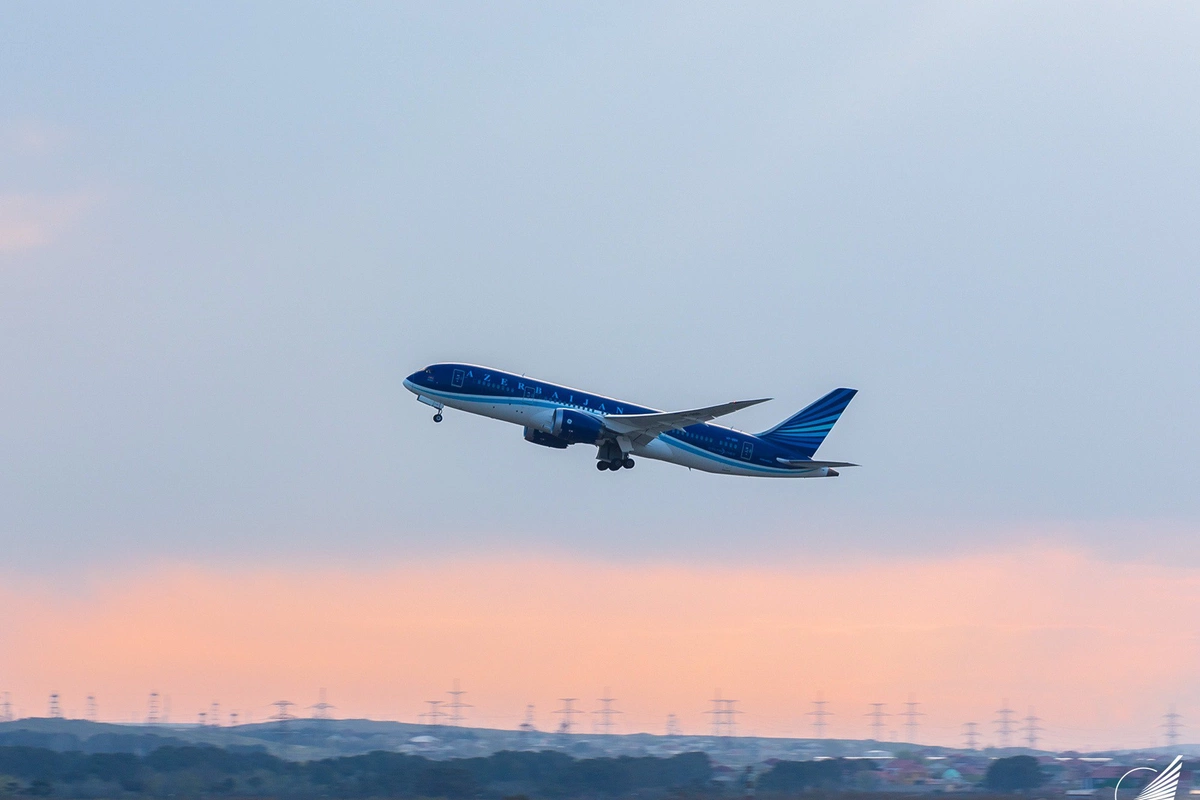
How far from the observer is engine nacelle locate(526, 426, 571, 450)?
265 ft

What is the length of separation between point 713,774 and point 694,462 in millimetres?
17933

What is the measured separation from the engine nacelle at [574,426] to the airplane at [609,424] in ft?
0.18

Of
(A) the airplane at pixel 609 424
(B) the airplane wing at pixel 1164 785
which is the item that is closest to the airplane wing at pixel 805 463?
(A) the airplane at pixel 609 424

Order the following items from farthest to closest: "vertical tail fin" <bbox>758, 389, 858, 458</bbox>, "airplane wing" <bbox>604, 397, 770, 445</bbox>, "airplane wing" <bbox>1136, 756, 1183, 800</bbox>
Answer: "vertical tail fin" <bbox>758, 389, 858, 458</bbox> < "airplane wing" <bbox>604, 397, 770, 445</bbox> < "airplane wing" <bbox>1136, 756, 1183, 800</bbox>

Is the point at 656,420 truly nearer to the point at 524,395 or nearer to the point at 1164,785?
the point at 524,395

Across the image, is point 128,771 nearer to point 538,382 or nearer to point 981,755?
point 538,382

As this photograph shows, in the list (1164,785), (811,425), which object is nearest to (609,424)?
(811,425)

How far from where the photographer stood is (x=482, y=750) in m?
84.5

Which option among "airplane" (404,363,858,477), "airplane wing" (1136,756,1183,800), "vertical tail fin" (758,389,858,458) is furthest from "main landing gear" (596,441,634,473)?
"airplane wing" (1136,756,1183,800)

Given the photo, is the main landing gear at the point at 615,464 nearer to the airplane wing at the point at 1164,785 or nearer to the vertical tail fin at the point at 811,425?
the vertical tail fin at the point at 811,425

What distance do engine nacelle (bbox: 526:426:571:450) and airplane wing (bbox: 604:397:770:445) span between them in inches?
111

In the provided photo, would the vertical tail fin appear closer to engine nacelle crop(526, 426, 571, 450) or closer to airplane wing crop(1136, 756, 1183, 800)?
engine nacelle crop(526, 426, 571, 450)

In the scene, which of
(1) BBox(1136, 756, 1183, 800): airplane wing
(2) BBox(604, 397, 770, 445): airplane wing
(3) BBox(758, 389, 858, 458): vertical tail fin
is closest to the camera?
(1) BBox(1136, 756, 1183, 800): airplane wing

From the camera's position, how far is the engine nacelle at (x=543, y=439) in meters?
80.8
